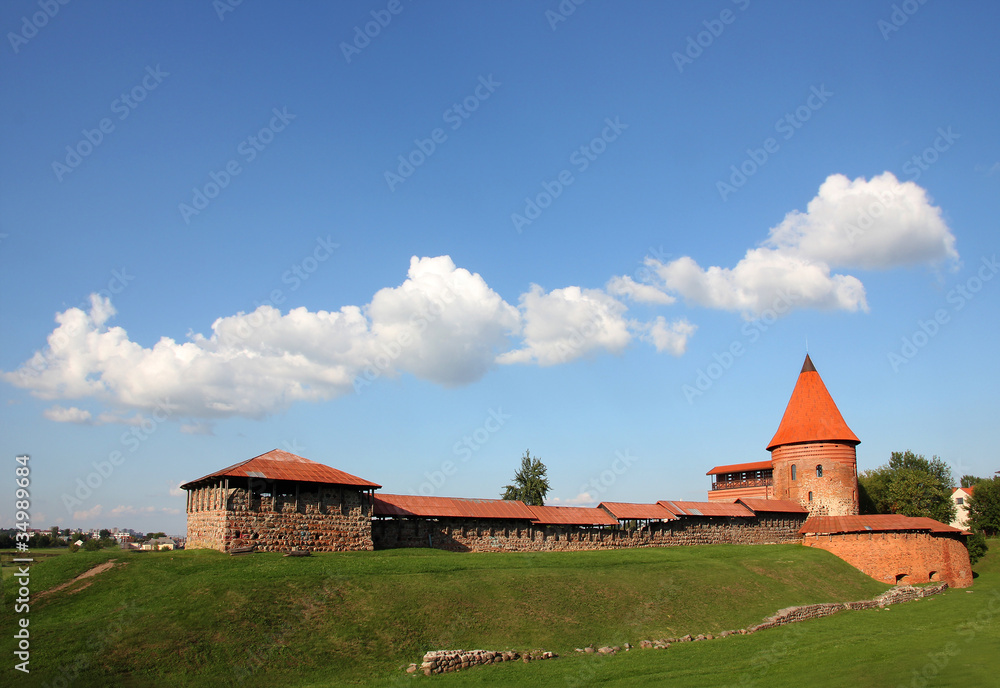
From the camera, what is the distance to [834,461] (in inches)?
1772

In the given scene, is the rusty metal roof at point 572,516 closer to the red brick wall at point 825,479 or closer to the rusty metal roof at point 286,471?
the rusty metal roof at point 286,471

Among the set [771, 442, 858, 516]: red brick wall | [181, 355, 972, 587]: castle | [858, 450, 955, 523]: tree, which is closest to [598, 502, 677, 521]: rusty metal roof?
[181, 355, 972, 587]: castle

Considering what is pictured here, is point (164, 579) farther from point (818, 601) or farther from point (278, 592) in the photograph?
point (818, 601)

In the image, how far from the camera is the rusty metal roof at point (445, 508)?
94.8 ft

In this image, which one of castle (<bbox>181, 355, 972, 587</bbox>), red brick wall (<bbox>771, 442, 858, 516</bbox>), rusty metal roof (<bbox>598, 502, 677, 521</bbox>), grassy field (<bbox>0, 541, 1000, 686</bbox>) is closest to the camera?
grassy field (<bbox>0, 541, 1000, 686</bbox>)

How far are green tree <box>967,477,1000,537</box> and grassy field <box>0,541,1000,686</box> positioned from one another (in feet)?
111

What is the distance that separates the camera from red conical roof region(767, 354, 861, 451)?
4541cm

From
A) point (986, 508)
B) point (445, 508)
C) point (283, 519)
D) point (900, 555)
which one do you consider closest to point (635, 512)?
point (445, 508)

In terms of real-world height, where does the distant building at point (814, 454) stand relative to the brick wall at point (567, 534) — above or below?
above

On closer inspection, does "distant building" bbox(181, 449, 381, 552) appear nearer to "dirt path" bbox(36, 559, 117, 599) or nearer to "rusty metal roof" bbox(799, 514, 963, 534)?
"dirt path" bbox(36, 559, 117, 599)

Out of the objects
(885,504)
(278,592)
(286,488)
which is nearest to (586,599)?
(278,592)

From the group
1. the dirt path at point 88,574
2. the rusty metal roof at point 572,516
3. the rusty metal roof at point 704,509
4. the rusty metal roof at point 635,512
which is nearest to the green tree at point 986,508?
the rusty metal roof at point 704,509

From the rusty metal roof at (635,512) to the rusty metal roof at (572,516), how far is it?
41 centimetres

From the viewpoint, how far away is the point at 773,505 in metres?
43.4
